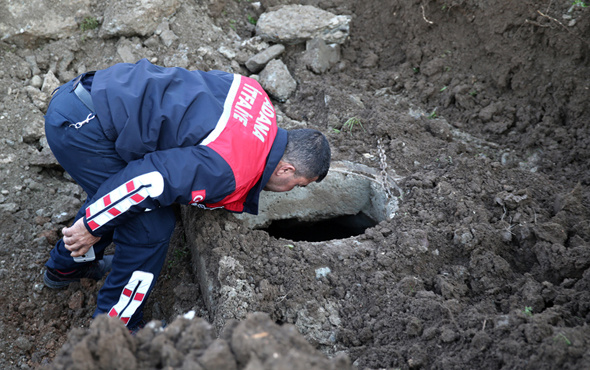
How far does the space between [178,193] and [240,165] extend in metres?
0.35

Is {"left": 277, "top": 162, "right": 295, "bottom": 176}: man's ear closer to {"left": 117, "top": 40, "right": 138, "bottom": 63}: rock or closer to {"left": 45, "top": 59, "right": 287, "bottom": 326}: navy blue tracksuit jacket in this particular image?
{"left": 45, "top": 59, "right": 287, "bottom": 326}: navy blue tracksuit jacket

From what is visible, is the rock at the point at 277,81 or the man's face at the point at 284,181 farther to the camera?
the rock at the point at 277,81

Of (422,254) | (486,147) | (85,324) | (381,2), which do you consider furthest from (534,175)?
(85,324)

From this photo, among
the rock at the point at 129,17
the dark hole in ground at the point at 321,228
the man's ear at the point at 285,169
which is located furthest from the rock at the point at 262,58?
the man's ear at the point at 285,169

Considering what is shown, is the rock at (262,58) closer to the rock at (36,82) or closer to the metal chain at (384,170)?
the metal chain at (384,170)

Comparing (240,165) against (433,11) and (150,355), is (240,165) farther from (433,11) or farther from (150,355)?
(433,11)

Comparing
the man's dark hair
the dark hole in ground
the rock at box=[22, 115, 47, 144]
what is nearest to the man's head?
the man's dark hair

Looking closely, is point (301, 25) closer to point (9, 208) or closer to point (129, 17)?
point (129, 17)

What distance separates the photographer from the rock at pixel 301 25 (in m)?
4.69

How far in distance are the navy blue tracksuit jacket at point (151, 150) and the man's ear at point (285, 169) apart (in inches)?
3.4

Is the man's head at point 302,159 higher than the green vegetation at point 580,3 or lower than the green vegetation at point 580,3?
lower

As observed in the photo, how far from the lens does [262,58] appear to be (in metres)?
4.58

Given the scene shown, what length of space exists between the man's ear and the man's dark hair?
18mm

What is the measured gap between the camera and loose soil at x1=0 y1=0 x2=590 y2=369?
236cm
